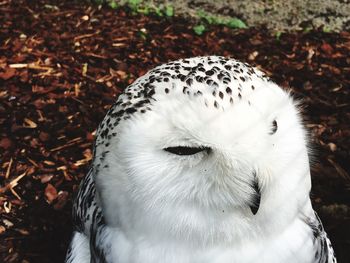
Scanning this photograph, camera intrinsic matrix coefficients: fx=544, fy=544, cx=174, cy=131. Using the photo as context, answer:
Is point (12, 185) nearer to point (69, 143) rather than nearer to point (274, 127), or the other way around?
point (69, 143)

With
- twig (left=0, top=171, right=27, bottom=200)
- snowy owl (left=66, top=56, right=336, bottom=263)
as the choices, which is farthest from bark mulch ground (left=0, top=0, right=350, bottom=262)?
snowy owl (left=66, top=56, right=336, bottom=263)

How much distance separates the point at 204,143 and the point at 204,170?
130 millimetres

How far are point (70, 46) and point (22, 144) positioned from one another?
1499 mm

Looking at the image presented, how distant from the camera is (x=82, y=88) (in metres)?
4.36

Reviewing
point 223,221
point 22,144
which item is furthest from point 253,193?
point 22,144

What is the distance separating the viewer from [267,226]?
2.07 metres

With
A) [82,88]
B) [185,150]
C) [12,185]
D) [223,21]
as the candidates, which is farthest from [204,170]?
[223,21]

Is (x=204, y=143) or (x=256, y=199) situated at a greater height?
(x=204, y=143)

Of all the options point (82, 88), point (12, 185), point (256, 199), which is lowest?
point (12, 185)

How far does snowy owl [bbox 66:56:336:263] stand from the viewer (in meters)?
1.81

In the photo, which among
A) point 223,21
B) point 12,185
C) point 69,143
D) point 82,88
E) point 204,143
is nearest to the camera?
point 204,143

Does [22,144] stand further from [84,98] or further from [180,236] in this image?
[180,236]

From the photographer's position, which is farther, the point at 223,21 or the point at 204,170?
the point at 223,21

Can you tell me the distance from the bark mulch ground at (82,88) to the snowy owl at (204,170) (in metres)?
0.88
